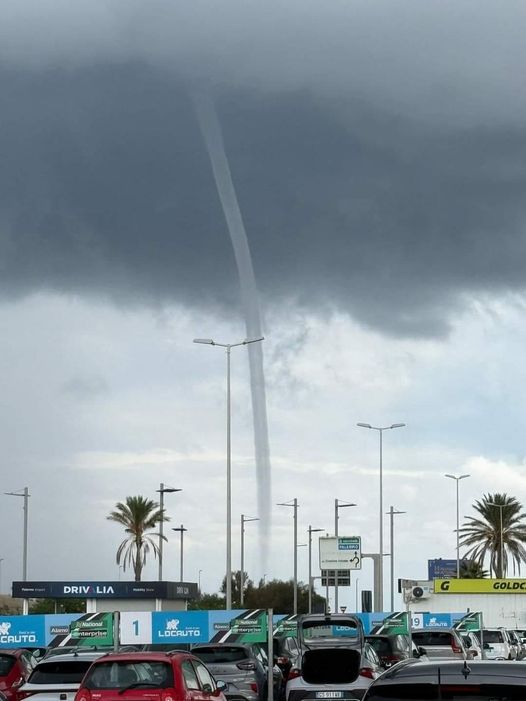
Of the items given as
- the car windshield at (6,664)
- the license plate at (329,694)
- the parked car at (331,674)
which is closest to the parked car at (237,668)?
the parked car at (331,674)

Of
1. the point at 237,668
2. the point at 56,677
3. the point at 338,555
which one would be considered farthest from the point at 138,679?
the point at 338,555

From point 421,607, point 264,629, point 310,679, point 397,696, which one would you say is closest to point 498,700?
point 397,696

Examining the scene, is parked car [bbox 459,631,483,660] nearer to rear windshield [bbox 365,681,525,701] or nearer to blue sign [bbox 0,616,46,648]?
blue sign [bbox 0,616,46,648]

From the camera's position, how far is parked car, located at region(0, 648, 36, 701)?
2394 cm

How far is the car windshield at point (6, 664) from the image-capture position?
80.1 feet

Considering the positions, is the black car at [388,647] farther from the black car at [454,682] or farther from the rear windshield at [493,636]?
the black car at [454,682]

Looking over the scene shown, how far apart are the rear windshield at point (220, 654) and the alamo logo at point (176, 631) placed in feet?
8.53

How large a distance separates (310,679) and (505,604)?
2149 inches

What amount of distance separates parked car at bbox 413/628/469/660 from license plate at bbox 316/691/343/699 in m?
13.8

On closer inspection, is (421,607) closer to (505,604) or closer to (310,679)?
(505,604)

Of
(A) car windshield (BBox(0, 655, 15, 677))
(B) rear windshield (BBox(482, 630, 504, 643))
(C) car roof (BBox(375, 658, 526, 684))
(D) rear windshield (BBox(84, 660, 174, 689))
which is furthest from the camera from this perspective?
(B) rear windshield (BBox(482, 630, 504, 643))

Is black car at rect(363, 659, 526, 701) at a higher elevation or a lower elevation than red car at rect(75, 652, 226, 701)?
higher

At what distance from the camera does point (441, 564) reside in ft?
430

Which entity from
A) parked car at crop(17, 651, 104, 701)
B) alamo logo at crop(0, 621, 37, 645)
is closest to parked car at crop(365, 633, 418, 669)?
alamo logo at crop(0, 621, 37, 645)
